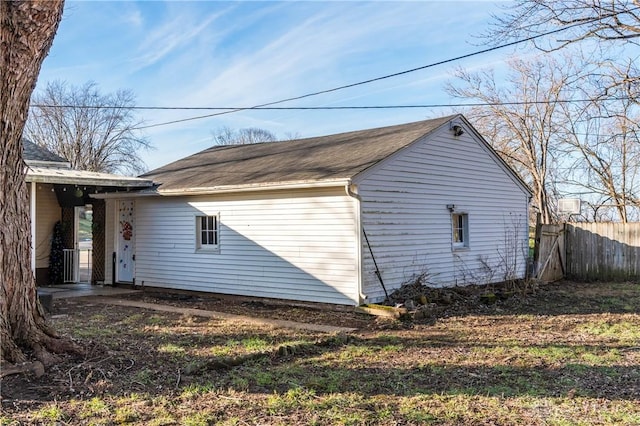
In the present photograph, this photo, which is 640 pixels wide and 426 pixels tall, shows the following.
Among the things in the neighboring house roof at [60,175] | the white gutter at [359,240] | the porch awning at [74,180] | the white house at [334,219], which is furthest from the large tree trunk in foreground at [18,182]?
the white house at [334,219]

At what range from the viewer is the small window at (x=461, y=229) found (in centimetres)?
1270

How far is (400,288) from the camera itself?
34.6 ft

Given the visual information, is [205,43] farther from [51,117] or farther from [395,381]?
[51,117]

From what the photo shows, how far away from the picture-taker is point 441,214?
12.0m

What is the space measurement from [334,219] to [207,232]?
3937mm

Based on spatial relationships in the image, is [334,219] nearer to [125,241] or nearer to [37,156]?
[125,241]

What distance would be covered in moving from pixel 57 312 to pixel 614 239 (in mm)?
14869

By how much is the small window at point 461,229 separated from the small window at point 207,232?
5.89 meters

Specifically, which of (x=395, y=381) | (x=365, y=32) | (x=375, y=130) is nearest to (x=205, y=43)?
(x=365, y=32)

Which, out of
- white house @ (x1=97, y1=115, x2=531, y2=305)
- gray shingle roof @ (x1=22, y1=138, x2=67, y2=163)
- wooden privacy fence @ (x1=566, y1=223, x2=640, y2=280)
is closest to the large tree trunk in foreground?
white house @ (x1=97, y1=115, x2=531, y2=305)

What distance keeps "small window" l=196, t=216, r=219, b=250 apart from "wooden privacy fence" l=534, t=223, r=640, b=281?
29.6 ft

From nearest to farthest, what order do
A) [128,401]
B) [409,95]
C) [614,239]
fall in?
[128,401]
[614,239]
[409,95]

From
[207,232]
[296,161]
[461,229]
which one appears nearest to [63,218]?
[207,232]

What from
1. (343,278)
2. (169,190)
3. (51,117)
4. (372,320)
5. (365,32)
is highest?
(51,117)
